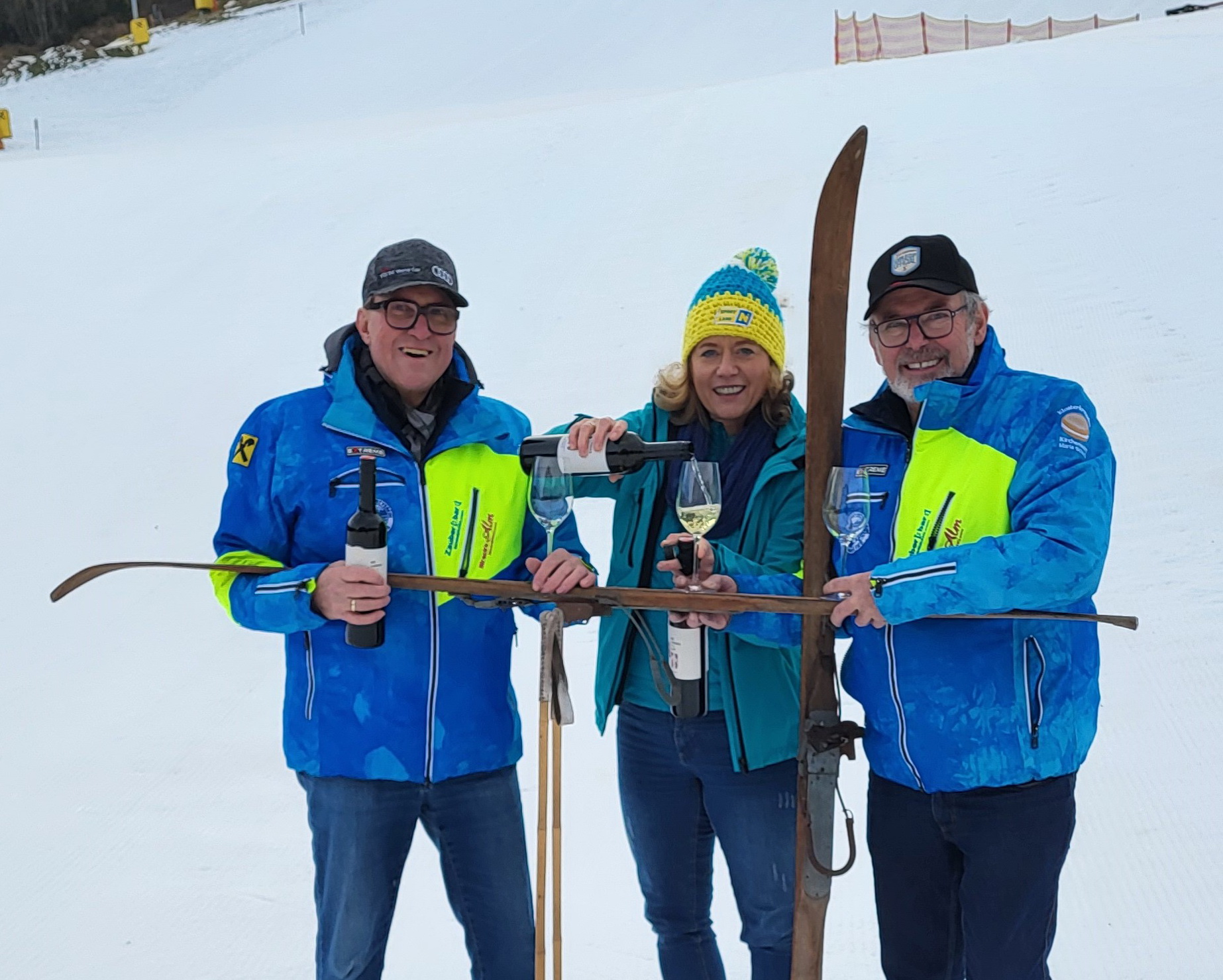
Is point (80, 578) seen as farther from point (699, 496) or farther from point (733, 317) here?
point (733, 317)

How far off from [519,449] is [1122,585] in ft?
11.8

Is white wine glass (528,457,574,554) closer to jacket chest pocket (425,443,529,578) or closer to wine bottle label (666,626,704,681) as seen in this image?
jacket chest pocket (425,443,529,578)

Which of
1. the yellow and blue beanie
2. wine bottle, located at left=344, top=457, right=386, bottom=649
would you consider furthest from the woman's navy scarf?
wine bottle, located at left=344, top=457, right=386, bottom=649

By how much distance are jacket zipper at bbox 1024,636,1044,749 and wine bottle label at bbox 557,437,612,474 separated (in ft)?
2.68

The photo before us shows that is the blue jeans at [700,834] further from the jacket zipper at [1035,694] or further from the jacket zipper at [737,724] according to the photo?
the jacket zipper at [1035,694]

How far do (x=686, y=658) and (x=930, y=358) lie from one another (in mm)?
712

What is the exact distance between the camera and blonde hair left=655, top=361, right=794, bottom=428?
2377 millimetres

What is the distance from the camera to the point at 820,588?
221cm

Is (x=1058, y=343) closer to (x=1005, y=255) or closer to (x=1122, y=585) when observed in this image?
(x=1005, y=255)

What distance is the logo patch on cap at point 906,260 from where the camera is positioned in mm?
2088

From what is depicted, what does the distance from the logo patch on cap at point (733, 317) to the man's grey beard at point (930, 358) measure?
334mm

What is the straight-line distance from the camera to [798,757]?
222 centimetres

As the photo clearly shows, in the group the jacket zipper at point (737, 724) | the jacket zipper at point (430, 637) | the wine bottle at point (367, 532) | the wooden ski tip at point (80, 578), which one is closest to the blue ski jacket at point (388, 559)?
the jacket zipper at point (430, 637)

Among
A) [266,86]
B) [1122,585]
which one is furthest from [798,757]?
[266,86]
